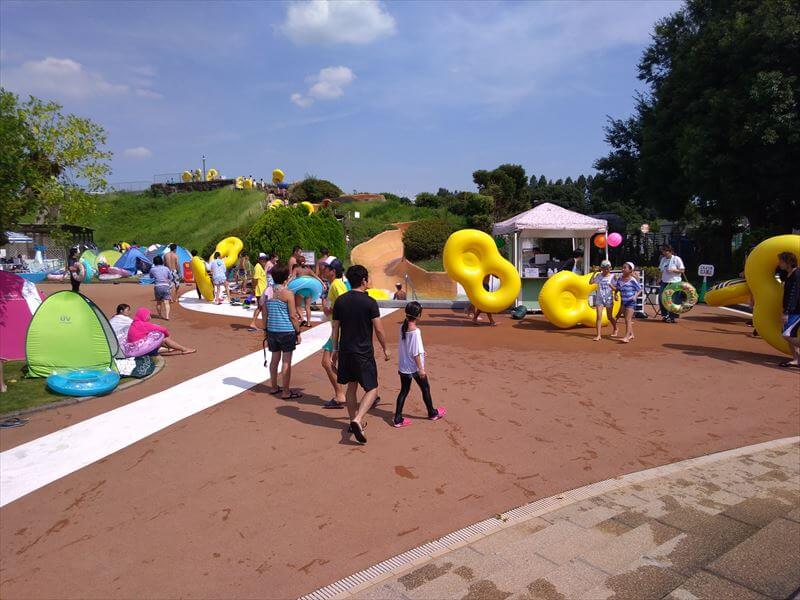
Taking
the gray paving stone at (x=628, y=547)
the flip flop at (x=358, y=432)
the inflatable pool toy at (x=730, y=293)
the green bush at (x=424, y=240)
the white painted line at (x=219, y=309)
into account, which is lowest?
the gray paving stone at (x=628, y=547)

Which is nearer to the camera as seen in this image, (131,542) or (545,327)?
(131,542)

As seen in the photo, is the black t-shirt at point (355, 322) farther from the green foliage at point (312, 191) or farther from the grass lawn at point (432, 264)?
the green foliage at point (312, 191)

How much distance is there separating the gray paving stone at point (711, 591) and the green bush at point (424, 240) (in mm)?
28534

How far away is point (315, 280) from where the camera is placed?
39.1 feet

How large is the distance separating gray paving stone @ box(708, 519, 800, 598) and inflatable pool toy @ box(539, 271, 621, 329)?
26.7 ft

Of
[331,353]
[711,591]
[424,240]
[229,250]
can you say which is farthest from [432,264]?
[711,591]

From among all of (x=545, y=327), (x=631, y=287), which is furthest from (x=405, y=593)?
(x=545, y=327)

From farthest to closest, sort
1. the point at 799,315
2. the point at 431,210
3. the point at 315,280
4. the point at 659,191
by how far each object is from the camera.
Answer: the point at 431,210, the point at 659,191, the point at 315,280, the point at 799,315

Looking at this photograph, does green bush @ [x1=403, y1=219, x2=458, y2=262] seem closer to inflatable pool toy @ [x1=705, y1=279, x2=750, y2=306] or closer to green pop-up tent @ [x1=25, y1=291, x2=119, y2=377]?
inflatable pool toy @ [x1=705, y1=279, x2=750, y2=306]

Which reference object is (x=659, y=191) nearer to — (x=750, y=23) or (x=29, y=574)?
(x=750, y=23)

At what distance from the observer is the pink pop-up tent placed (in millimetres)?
9133

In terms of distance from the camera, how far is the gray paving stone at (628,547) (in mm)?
3307

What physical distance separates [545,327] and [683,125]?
14.6 m

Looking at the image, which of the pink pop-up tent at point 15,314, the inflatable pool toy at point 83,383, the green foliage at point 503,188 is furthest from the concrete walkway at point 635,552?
the green foliage at point 503,188
